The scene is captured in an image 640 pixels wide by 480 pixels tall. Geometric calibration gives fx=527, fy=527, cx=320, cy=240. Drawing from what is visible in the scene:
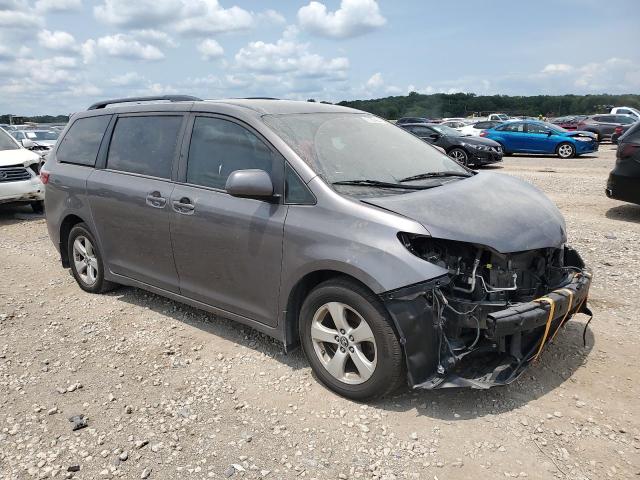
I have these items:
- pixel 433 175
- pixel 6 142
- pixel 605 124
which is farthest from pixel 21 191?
pixel 605 124

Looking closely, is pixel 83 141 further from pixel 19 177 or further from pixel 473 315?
pixel 19 177

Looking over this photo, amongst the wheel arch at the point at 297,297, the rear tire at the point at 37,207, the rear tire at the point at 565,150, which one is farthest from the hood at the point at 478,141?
the wheel arch at the point at 297,297

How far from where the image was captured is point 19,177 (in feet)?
32.0

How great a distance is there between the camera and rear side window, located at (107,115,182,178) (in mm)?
4332

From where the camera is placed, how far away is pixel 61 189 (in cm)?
535

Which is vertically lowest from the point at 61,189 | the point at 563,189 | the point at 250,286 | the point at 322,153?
the point at 563,189

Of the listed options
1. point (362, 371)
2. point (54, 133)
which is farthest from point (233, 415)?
point (54, 133)

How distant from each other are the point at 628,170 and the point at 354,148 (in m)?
5.66

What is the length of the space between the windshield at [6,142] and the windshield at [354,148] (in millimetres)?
8933

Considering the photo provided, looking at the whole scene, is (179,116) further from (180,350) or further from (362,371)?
(362,371)

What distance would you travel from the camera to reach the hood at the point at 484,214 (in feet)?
10.2

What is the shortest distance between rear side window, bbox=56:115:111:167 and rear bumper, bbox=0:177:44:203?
188 inches

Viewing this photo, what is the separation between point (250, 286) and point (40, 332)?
221 cm

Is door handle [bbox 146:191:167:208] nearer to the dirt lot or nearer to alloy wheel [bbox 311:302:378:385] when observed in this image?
the dirt lot
